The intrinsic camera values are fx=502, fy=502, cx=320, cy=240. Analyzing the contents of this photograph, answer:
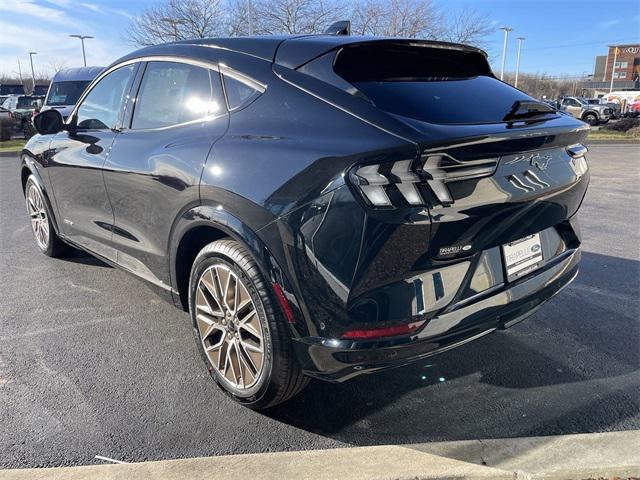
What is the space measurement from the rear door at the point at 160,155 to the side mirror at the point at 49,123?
104 centimetres

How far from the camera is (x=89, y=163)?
3475 mm

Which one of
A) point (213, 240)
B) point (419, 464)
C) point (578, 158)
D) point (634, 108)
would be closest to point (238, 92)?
point (213, 240)

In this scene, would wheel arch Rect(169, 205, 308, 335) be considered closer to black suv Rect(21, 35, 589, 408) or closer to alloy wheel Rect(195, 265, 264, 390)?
black suv Rect(21, 35, 589, 408)

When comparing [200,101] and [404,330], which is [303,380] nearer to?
[404,330]

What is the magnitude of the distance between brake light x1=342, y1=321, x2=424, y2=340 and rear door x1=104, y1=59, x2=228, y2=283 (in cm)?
106

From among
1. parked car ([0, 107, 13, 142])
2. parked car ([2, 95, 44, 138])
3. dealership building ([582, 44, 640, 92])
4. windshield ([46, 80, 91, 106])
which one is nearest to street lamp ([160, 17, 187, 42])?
parked car ([2, 95, 44, 138])

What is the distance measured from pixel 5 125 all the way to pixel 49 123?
15.9 meters

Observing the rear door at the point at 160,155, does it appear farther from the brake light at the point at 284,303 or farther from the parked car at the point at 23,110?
the parked car at the point at 23,110

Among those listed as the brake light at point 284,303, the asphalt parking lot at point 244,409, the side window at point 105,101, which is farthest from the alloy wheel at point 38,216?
the brake light at point 284,303

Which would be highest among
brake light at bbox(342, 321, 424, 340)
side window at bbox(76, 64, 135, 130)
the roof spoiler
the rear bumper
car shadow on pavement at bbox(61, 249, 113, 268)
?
the roof spoiler

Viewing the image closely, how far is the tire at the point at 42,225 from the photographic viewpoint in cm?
454

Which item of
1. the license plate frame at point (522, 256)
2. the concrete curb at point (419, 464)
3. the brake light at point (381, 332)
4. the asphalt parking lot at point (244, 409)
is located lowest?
the asphalt parking lot at point (244, 409)

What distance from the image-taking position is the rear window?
6.94ft

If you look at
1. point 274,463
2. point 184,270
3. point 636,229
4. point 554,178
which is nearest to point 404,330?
point 274,463
